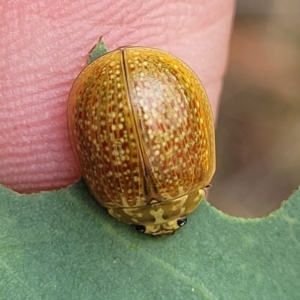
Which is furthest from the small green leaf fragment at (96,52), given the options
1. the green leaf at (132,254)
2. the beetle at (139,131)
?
the green leaf at (132,254)

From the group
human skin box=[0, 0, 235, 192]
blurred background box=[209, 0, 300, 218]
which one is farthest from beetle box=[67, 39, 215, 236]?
blurred background box=[209, 0, 300, 218]

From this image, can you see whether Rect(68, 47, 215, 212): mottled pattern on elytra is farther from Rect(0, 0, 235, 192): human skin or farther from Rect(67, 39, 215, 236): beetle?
Rect(0, 0, 235, 192): human skin

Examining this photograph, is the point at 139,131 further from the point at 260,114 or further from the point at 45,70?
the point at 260,114

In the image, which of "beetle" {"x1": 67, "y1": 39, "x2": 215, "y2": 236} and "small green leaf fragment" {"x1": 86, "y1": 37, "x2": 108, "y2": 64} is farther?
"small green leaf fragment" {"x1": 86, "y1": 37, "x2": 108, "y2": 64}

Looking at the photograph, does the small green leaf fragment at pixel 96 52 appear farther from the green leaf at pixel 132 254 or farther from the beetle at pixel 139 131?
the green leaf at pixel 132 254

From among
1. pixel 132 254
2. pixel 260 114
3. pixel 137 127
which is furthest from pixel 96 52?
pixel 260 114

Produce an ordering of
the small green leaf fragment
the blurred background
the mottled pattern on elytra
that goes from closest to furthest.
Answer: the mottled pattern on elytra
the small green leaf fragment
the blurred background

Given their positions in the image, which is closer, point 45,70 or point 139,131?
point 139,131

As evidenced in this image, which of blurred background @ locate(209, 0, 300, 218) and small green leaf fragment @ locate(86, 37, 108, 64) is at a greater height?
small green leaf fragment @ locate(86, 37, 108, 64)
